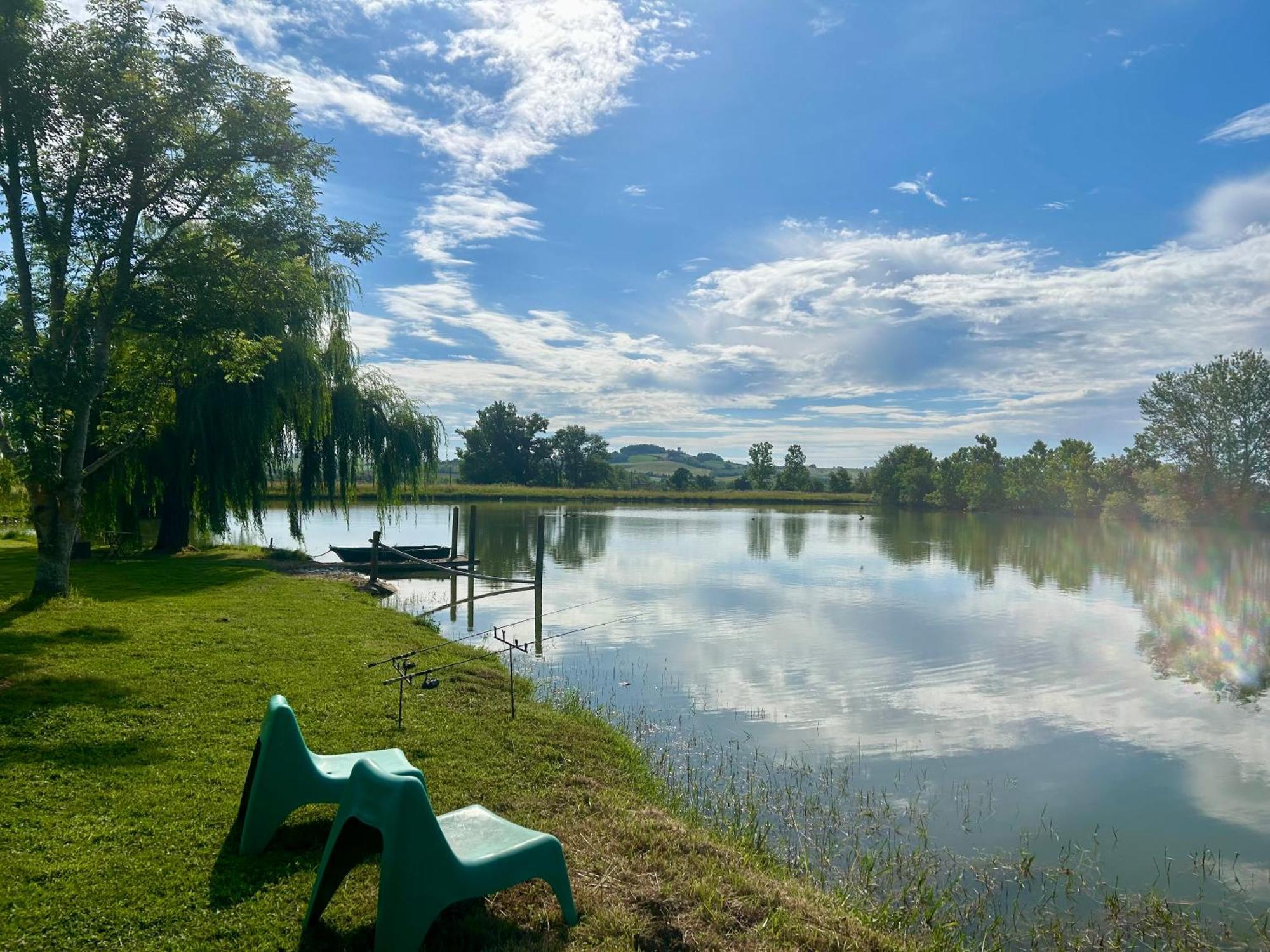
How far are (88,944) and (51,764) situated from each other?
2.32 meters

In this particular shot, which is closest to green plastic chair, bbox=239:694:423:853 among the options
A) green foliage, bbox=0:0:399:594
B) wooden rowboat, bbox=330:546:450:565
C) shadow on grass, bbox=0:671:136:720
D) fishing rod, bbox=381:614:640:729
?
fishing rod, bbox=381:614:640:729

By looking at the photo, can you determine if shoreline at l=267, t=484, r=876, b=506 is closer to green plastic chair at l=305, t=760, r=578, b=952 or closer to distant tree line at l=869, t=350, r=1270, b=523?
distant tree line at l=869, t=350, r=1270, b=523

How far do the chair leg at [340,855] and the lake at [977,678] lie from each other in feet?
15.6

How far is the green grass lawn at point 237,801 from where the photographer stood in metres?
3.61

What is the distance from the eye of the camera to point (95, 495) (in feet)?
52.2

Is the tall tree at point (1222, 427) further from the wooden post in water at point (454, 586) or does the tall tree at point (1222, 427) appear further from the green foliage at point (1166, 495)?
the wooden post in water at point (454, 586)

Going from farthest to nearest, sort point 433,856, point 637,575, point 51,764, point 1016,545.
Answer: point 1016,545 → point 637,575 → point 51,764 → point 433,856

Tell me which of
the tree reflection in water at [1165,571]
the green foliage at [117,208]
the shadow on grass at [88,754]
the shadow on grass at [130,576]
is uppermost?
the green foliage at [117,208]

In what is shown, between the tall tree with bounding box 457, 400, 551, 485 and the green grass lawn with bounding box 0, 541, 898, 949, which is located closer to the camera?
the green grass lawn with bounding box 0, 541, 898, 949

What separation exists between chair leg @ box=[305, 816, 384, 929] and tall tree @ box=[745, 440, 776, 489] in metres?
110

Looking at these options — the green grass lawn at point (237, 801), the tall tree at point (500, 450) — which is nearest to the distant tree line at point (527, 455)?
the tall tree at point (500, 450)

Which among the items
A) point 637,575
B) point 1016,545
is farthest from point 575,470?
point 637,575

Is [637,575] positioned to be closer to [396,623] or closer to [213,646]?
[396,623]

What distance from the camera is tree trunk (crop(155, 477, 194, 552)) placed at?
18.3 m
